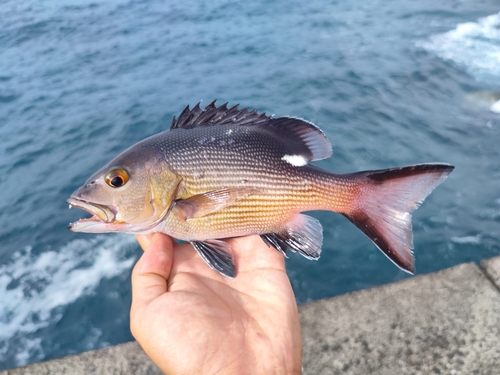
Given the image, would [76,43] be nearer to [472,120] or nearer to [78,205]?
[472,120]

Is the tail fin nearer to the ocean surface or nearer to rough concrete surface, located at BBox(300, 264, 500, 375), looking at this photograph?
rough concrete surface, located at BBox(300, 264, 500, 375)

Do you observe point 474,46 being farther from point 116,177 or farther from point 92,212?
point 92,212

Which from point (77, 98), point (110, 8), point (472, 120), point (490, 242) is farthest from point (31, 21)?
point (490, 242)

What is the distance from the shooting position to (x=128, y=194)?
262cm

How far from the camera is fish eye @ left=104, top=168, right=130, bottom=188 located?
2.61 m

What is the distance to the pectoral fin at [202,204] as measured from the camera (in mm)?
2691

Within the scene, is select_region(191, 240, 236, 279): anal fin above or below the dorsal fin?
below

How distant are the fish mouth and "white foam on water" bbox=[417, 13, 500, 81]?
374 inches

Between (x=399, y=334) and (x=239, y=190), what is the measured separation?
1763mm

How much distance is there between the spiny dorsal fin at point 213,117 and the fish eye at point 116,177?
0.52 m

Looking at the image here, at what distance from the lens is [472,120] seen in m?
7.96

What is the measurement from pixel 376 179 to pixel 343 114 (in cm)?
620

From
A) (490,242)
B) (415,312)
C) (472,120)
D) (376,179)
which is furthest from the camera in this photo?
(472,120)

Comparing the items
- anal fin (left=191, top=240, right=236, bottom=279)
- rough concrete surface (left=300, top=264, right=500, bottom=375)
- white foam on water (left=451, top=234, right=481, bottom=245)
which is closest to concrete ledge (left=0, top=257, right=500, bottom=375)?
rough concrete surface (left=300, top=264, right=500, bottom=375)
